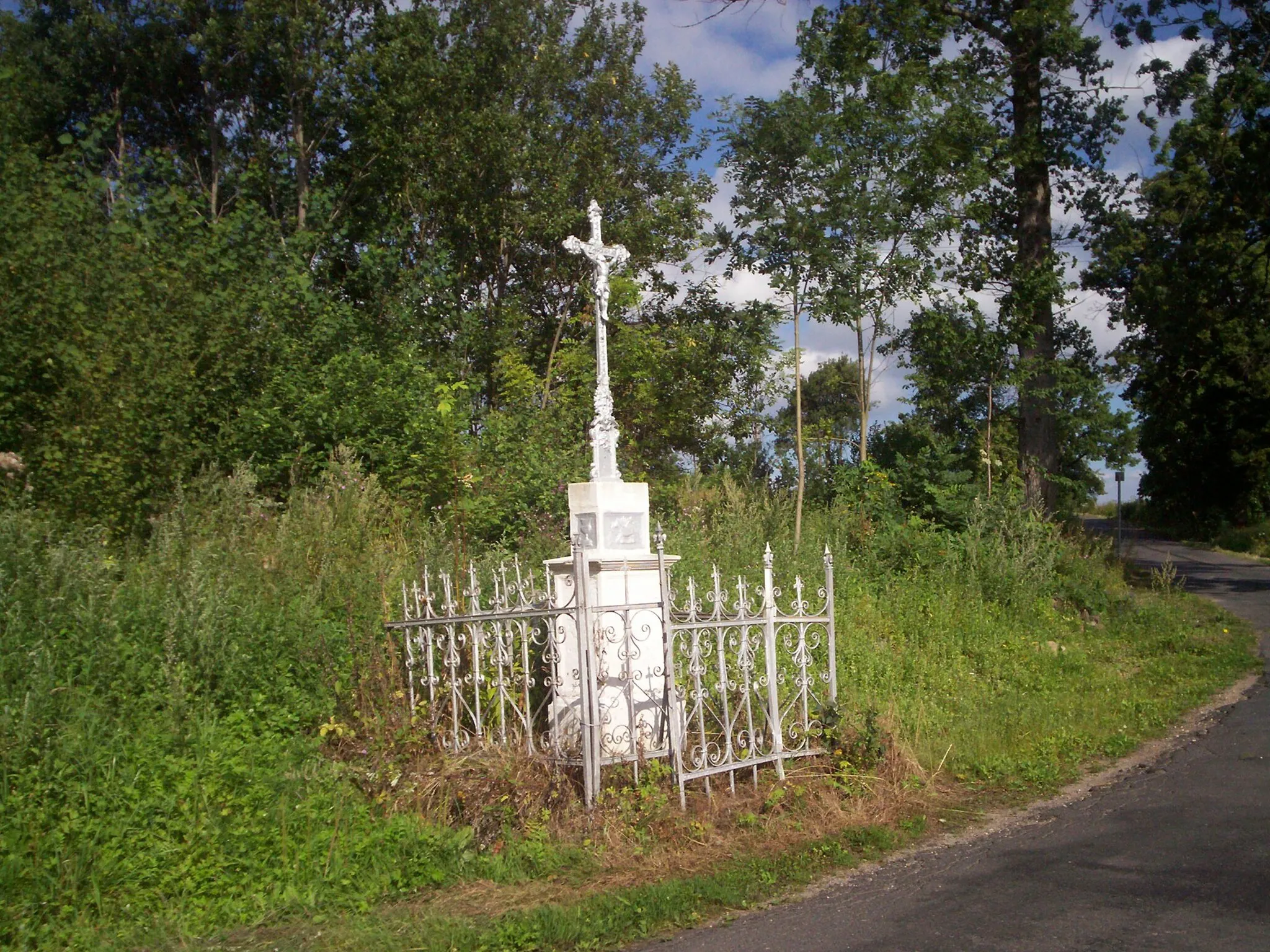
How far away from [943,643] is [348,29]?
53.0 feet

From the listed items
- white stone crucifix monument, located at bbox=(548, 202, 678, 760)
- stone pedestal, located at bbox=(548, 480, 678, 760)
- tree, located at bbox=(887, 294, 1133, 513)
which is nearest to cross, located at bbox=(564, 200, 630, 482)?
white stone crucifix monument, located at bbox=(548, 202, 678, 760)

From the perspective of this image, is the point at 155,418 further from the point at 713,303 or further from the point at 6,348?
the point at 713,303

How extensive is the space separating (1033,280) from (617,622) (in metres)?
12.8

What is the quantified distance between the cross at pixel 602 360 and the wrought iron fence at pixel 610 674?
2.42 feet

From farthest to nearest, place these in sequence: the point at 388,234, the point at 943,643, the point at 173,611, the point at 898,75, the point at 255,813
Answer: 1. the point at 388,234
2. the point at 898,75
3. the point at 943,643
4. the point at 173,611
5. the point at 255,813

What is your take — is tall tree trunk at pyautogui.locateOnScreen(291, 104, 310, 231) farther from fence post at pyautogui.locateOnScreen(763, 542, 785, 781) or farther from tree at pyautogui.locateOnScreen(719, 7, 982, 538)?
fence post at pyautogui.locateOnScreen(763, 542, 785, 781)

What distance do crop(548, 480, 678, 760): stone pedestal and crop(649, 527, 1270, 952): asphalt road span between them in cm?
154

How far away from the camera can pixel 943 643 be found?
1052cm

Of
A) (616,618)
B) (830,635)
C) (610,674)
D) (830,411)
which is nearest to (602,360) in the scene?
(616,618)

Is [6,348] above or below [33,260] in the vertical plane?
below

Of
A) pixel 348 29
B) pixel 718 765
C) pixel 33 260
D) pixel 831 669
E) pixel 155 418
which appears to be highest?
pixel 348 29

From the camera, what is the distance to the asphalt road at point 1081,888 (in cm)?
458

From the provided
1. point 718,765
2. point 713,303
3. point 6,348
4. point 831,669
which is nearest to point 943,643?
point 831,669

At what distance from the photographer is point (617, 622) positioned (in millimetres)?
6398
